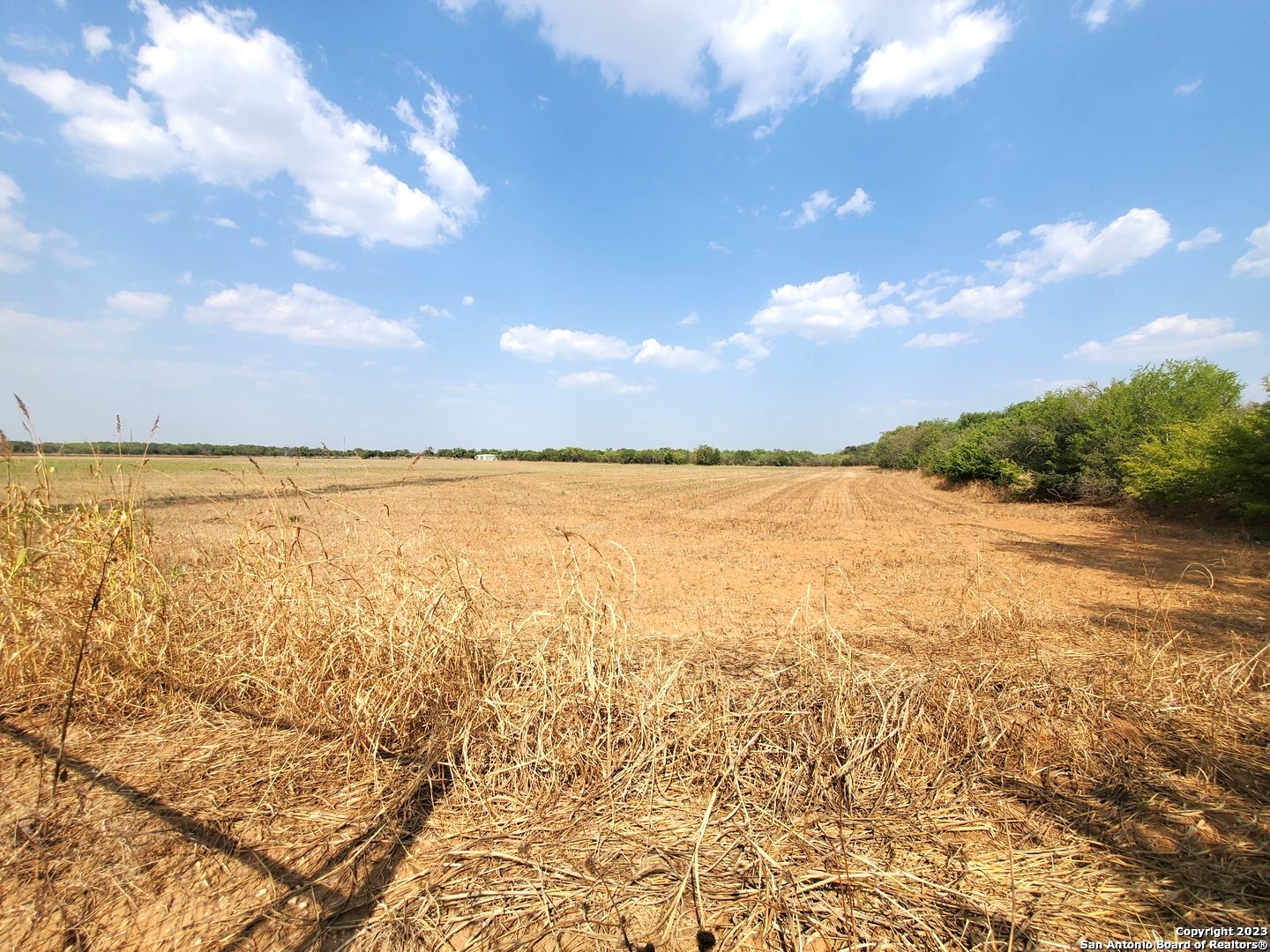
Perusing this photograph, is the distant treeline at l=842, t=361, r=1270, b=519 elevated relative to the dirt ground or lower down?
elevated

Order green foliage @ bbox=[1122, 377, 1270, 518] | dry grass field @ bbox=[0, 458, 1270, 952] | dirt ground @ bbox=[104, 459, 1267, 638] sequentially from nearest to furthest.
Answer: dry grass field @ bbox=[0, 458, 1270, 952] < dirt ground @ bbox=[104, 459, 1267, 638] < green foliage @ bbox=[1122, 377, 1270, 518]

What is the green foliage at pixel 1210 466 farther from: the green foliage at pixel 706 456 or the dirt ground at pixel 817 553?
the green foliage at pixel 706 456

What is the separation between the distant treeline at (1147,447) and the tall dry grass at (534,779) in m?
14.0

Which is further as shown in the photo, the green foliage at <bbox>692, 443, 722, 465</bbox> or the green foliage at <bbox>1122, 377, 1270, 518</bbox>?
the green foliage at <bbox>692, 443, 722, 465</bbox>

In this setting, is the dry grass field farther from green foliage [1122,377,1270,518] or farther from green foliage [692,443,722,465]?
green foliage [692,443,722,465]

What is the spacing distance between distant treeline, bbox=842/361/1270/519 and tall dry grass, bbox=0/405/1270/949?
1400 cm

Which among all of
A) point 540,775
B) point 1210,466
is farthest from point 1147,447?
point 540,775

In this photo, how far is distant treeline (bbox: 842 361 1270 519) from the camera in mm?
12481

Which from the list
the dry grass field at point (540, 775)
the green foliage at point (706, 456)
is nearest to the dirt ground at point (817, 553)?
the dry grass field at point (540, 775)

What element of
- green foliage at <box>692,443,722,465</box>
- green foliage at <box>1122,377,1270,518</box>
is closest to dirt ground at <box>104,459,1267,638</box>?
green foliage at <box>1122,377,1270,518</box>

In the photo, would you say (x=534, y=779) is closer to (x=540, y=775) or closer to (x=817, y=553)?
(x=540, y=775)

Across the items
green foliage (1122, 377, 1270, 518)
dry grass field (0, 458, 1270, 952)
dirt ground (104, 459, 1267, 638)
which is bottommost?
dirt ground (104, 459, 1267, 638)

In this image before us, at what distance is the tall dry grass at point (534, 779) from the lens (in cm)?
184

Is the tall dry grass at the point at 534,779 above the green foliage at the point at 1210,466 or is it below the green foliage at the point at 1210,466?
below
